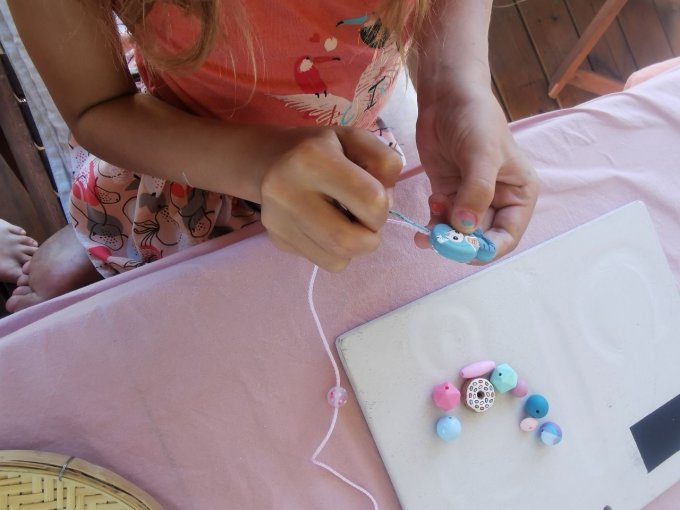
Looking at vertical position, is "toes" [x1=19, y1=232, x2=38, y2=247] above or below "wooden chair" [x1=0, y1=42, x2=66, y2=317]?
below

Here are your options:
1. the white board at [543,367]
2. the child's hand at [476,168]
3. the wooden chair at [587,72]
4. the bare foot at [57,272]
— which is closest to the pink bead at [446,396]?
the white board at [543,367]

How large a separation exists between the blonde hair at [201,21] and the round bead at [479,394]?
361mm

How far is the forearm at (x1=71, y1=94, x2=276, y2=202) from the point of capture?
433mm

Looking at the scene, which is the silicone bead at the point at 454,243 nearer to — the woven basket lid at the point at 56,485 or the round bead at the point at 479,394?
the round bead at the point at 479,394

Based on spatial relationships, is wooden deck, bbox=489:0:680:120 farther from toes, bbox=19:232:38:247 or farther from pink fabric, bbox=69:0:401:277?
toes, bbox=19:232:38:247

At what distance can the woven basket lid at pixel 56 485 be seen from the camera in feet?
1.55

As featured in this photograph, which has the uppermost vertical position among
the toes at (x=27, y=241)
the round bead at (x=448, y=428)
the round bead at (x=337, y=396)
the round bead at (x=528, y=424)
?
the toes at (x=27, y=241)

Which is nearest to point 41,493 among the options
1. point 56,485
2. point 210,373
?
point 56,485

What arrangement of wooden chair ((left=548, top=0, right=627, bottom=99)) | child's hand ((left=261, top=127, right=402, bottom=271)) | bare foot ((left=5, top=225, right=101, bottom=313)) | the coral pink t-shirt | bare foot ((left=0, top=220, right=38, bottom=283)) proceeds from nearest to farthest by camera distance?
child's hand ((left=261, top=127, right=402, bottom=271)), the coral pink t-shirt, bare foot ((left=5, top=225, right=101, bottom=313)), bare foot ((left=0, top=220, right=38, bottom=283)), wooden chair ((left=548, top=0, right=627, bottom=99))

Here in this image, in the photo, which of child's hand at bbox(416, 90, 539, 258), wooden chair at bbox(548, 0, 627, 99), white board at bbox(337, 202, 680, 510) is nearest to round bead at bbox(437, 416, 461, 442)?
white board at bbox(337, 202, 680, 510)

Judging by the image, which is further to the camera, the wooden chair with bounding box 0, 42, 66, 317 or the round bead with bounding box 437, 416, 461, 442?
the wooden chair with bounding box 0, 42, 66, 317

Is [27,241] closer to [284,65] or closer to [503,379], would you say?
[284,65]

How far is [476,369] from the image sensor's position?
1.95 feet

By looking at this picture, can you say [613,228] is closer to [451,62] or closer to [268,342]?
[451,62]
